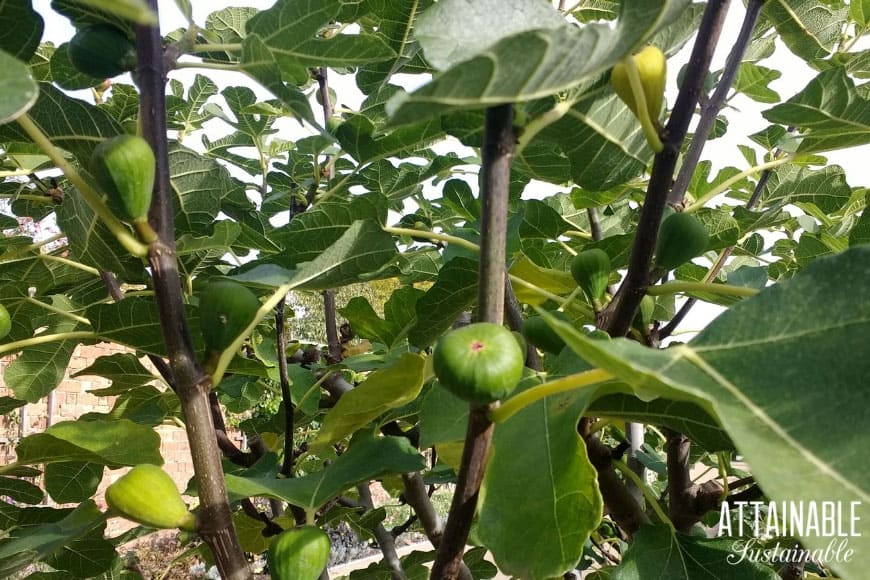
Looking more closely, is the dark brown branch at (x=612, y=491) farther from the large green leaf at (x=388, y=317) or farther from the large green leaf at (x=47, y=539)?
the large green leaf at (x=47, y=539)

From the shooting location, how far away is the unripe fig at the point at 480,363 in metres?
0.47

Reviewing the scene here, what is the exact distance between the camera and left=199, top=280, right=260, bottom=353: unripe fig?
2.15 ft

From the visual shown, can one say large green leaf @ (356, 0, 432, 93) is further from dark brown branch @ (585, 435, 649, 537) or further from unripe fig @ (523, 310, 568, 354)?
dark brown branch @ (585, 435, 649, 537)

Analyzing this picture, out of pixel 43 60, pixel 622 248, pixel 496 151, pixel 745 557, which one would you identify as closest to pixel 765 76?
pixel 622 248

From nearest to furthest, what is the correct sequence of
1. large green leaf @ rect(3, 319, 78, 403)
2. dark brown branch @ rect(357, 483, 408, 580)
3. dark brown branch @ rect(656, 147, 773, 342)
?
1. dark brown branch @ rect(656, 147, 773, 342)
2. large green leaf @ rect(3, 319, 78, 403)
3. dark brown branch @ rect(357, 483, 408, 580)

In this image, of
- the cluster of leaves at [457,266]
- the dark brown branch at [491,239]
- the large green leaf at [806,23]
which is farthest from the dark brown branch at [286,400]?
the large green leaf at [806,23]

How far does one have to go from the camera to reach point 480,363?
1.54 feet

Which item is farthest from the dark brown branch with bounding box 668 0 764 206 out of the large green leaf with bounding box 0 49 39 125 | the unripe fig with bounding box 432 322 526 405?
the large green leaf with bounding box 0 49 39 125

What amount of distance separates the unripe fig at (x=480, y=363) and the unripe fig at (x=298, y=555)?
27 centimetres

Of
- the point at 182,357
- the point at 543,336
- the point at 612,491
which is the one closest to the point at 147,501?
the point at 182,357

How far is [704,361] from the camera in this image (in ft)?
1.40

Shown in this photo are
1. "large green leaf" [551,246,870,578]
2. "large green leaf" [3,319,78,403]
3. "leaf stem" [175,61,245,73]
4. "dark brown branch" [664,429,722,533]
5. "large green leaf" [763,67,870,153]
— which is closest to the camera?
"large green leaf" [551,246,870,578]

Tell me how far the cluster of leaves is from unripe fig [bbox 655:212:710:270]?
2.0 inches

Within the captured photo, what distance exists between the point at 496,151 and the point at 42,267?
105 cm
